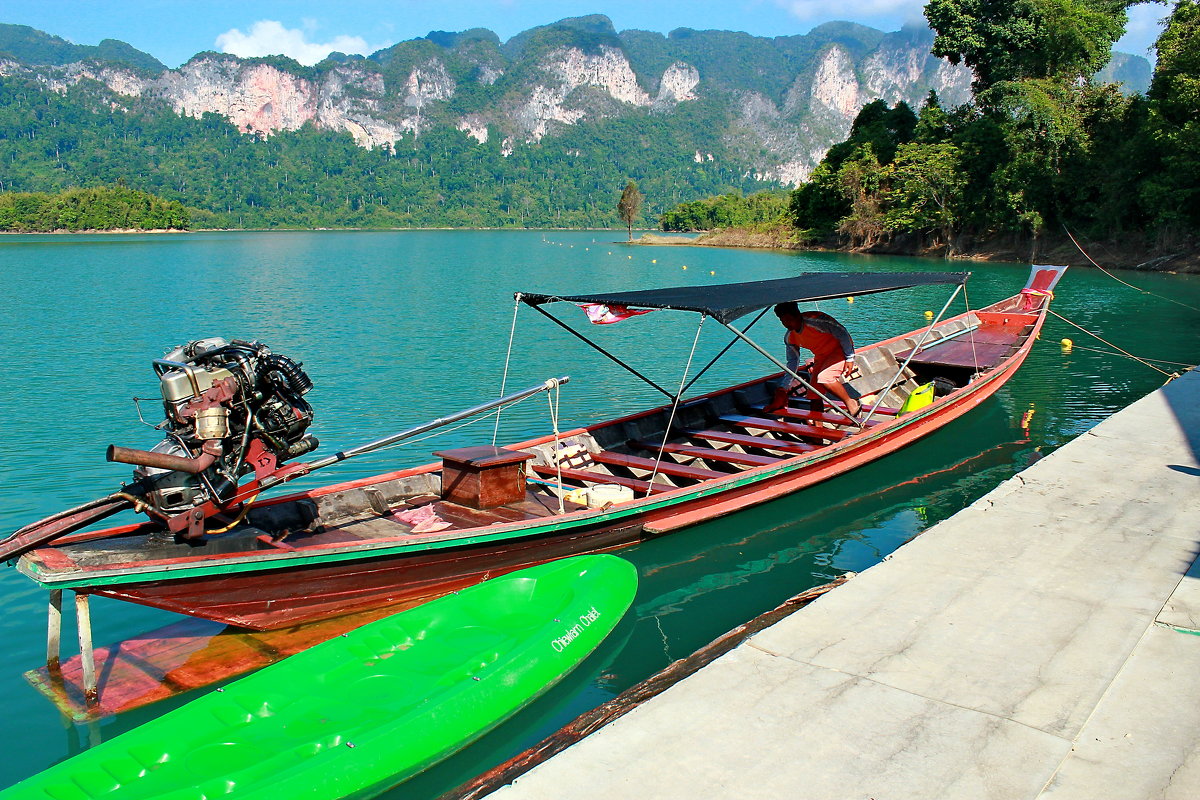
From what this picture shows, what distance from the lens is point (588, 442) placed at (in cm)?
1151

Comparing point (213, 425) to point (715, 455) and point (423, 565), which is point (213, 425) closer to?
point (423, 565)

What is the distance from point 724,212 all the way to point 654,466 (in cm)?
11856

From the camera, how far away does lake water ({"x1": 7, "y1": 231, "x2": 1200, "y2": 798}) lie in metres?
8.20

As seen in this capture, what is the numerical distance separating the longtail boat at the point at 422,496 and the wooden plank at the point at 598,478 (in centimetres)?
2

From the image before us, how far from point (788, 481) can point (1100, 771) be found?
6.44 meters

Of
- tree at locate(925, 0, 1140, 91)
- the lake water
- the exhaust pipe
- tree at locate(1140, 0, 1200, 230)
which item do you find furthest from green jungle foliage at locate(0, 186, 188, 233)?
the exhaust pipe

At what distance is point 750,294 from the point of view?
11.4m

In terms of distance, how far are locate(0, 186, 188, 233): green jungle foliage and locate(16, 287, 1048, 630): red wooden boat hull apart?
132403mm

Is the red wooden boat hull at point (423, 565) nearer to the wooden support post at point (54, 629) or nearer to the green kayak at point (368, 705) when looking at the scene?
the wooden support post at point (54, 629)

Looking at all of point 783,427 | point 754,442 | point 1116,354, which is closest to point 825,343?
point 783,427

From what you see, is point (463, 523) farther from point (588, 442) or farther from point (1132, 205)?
point (1132, 205)

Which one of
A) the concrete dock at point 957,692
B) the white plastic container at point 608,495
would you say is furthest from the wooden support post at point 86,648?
the white plastic container at point 608,495

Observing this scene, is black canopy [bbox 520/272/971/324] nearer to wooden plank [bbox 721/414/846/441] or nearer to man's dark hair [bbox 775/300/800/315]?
man's dark hair [bbox 775/300/800/315]

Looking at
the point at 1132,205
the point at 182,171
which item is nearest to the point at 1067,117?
the point at 1132,205
